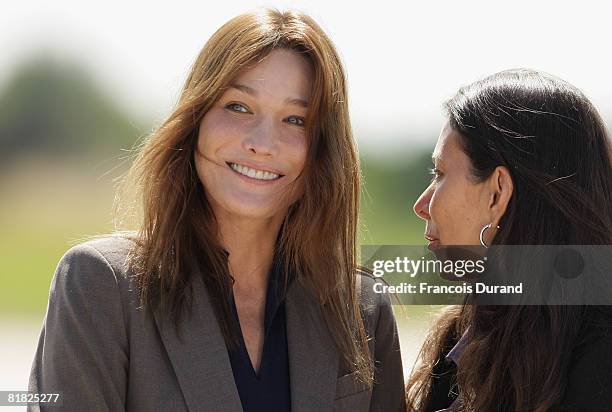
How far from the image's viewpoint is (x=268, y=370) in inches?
109

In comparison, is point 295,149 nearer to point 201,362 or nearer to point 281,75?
point 281,75

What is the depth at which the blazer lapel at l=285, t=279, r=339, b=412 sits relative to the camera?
2.75 m

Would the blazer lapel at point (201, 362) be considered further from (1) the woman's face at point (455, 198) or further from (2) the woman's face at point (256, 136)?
(1) the woman's face at point (455, 198)

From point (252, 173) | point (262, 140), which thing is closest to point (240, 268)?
point (252, 173)

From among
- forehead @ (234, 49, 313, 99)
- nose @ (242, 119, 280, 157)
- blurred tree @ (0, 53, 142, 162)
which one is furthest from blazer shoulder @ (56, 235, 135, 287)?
blurred tree @ (0, 53, 142, 162)

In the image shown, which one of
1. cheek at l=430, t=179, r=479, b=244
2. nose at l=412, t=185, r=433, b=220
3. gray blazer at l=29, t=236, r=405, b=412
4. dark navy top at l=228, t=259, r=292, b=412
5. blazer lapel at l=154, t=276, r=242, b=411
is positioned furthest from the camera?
nose at l=412, t=185, r=433, b=220

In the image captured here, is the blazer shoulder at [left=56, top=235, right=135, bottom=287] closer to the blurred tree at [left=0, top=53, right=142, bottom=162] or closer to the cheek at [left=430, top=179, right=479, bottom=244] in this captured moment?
the cheek at [left=430, top=179, right=479, bottom=244]

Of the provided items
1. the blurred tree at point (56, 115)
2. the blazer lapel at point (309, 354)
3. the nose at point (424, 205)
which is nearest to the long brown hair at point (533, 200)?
the nose at point (424, 205)

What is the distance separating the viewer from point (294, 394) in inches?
107

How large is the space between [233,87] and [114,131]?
19.9 m

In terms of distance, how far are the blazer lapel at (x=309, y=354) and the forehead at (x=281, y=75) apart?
2.03 ft

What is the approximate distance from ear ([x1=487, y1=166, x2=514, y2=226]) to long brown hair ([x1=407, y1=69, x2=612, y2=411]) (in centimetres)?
2

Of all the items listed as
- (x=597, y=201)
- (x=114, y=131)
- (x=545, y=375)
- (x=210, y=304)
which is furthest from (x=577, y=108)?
(x=114, y=131)

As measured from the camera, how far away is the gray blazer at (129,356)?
2.48 meters
